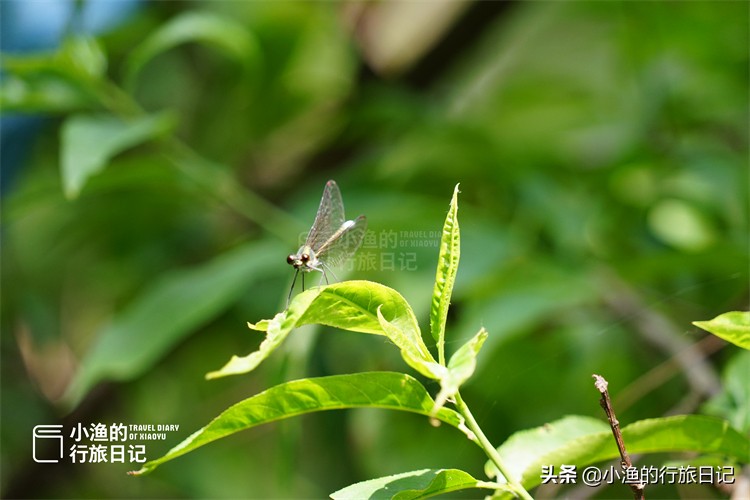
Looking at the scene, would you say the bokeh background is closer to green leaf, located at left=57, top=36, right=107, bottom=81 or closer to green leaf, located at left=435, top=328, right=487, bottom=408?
green leaf, located at left=57, top=36, right=107, bottom=81

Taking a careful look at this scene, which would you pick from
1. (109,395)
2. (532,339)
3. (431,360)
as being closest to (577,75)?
(532,339)

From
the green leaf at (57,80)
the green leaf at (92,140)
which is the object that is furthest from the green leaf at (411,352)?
the green leaf at (57,80)

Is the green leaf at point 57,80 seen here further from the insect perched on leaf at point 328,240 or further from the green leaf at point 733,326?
the green leaf at point 733,326

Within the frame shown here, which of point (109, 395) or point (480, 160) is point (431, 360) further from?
point (109, 395)

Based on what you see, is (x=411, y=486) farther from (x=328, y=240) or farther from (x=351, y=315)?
(x=328, y=240)

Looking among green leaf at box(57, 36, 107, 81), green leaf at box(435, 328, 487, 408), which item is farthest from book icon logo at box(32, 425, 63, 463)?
green leaf at box(435, 328, 487, 408)

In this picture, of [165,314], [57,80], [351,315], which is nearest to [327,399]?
[351,315]
